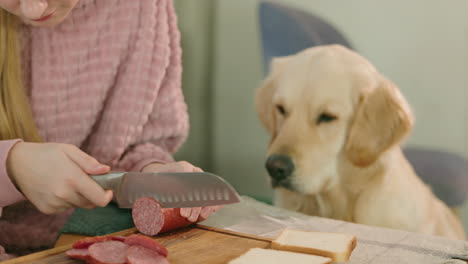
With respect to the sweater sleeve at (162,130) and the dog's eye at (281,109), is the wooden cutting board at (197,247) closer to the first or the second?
the sweater sleeve at (162,130)

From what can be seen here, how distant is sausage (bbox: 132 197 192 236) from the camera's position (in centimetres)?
78

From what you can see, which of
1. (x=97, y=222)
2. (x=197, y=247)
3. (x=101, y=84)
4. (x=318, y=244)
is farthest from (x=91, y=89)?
(x=318, y=244)

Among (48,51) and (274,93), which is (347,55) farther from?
(48,51)

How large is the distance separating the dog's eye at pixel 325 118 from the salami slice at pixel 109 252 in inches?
24.4

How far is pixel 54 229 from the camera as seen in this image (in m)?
0.93

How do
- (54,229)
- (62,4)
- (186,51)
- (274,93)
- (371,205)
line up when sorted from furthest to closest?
(186,51)
(274,93)
(371,205)
(54,229)
(62,4)

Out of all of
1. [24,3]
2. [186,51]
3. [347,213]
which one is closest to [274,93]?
[347,213]

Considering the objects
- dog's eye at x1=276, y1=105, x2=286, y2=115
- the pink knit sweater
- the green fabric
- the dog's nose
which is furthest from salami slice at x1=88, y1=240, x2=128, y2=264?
dog's eye at x1=276, y1=105, x2=286, y2=115

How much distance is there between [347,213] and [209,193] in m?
0.57

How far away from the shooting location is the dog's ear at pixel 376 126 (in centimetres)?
115

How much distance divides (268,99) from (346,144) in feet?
0.87

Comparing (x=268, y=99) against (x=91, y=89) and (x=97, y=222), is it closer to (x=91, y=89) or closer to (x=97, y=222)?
(x=91, y=89)

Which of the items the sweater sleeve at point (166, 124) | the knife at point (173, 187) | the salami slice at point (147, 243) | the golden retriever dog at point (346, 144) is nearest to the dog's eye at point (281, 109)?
the golden retriever dog at point (346, 144)

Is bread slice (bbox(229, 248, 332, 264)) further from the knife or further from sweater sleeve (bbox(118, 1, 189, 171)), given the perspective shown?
sweater sleeve (bbox(118, 1, 189, 171))
